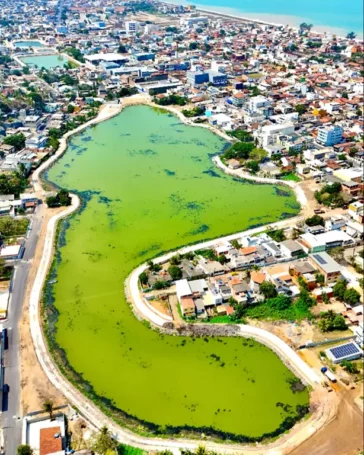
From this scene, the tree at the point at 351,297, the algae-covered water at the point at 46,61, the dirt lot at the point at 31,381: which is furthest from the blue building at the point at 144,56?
the tree at the point at 351,297

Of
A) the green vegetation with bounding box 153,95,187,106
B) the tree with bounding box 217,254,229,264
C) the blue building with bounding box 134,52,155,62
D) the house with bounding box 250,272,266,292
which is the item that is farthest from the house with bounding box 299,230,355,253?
the blue building with bounding box 134,52,155,62

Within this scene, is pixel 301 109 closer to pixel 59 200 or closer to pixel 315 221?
pixel 315 221

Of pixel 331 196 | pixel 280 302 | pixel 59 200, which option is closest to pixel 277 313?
pixel 280 302

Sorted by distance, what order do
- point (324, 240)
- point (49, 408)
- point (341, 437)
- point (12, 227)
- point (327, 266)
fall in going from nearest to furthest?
point (341, 437) → point (49, 408) → point (327, 266) → point (324, 240) → point (12, 227)

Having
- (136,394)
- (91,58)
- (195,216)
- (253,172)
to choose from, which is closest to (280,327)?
(136,394)

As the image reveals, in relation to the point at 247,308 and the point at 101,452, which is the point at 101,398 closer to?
the point at 101,452

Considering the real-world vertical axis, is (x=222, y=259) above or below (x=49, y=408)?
above
